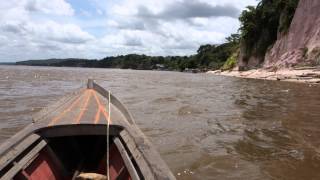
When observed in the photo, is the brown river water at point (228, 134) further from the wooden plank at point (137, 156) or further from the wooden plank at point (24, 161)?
the wooden plank at point (24, 161)

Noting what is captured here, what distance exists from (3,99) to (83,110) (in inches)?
494

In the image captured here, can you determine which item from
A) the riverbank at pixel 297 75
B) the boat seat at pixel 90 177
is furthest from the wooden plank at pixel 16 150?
the riverbank at pixel 297 75

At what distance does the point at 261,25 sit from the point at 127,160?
51267mm

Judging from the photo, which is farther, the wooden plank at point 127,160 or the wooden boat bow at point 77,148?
the wooden boat bow at point 77,148

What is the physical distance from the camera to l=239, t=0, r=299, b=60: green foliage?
1982 inches

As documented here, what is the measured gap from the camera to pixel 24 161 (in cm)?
519

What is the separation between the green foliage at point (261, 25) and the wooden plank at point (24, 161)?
44510 millimetres

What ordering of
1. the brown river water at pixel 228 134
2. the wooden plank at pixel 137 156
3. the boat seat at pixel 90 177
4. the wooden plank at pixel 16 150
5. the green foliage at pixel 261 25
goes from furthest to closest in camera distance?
the green foliage at pixel 261 25
the brown river water at pixel 228 134
the boat seat at pixel 90 177
the wooden plank at pixel 16 150
the wooden plank at pixel 137 156

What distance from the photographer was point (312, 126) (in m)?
11.8

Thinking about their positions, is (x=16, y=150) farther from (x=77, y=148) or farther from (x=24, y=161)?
(x=77, y=148)

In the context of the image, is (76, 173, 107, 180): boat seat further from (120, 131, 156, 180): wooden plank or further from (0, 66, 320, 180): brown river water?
(0, 66, 320, 180): brown river water

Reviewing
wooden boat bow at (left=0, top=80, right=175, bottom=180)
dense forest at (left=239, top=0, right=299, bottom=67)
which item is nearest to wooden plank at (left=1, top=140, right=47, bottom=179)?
wooden boat bow at (left=0, top=80, right=175, bottom=180)

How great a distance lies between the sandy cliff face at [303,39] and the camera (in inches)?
1428

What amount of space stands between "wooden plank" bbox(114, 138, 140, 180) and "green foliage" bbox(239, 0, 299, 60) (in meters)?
44.0
